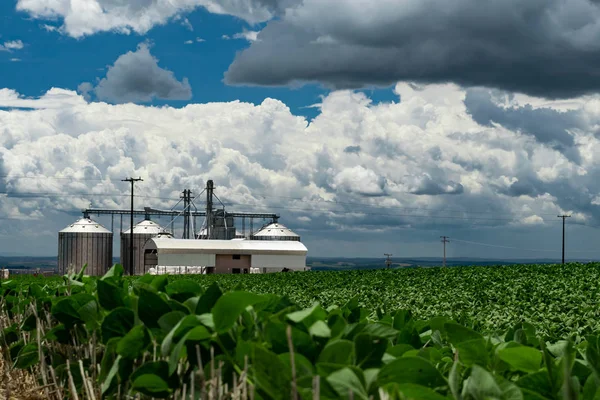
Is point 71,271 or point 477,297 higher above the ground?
point 71,271

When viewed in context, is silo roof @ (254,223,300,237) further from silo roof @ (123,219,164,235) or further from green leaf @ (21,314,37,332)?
green leaf @ (21,314,37,332)

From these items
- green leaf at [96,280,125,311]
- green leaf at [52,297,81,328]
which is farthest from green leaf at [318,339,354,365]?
green leaf at [52,297,81,328]

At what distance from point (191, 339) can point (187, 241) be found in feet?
172

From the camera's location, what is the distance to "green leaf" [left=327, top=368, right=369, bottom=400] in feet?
4.33

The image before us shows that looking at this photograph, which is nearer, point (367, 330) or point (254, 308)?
point (367, 330)

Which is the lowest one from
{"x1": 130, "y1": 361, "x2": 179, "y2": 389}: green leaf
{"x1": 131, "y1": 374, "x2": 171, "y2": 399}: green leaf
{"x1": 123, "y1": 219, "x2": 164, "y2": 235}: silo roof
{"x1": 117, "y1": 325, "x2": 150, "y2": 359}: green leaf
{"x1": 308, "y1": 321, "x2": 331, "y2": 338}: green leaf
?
{"x1": 131, "y1": 374, "x2": 171, "y2": 399}: green leaf

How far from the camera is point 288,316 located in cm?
164

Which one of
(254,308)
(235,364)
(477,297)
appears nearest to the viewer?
(235,364)

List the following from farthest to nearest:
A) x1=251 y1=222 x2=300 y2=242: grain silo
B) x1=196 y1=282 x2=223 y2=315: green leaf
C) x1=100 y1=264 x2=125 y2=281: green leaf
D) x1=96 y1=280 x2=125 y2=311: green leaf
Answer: x1=251 y1=222 x2=300 y2=242: grain silo, x1=100 y1=264 x2=125 y2=281: green leaf, x1=96 y1=280 x2=125 y2=311: green leaf, x1=196 y1=282 x2=223 y2=315: green leaf

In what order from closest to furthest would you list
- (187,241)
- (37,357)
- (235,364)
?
(235,364) → (37,357) → (187,241)

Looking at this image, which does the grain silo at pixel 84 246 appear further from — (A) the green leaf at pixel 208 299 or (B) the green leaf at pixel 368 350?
(B) the green leaf at pixel 368 350

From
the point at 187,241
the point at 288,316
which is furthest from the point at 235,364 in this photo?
the point at 187,241

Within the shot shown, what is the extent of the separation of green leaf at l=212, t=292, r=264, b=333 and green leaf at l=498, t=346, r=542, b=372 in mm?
668

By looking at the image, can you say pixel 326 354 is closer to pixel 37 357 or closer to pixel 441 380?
pixel 441 380
